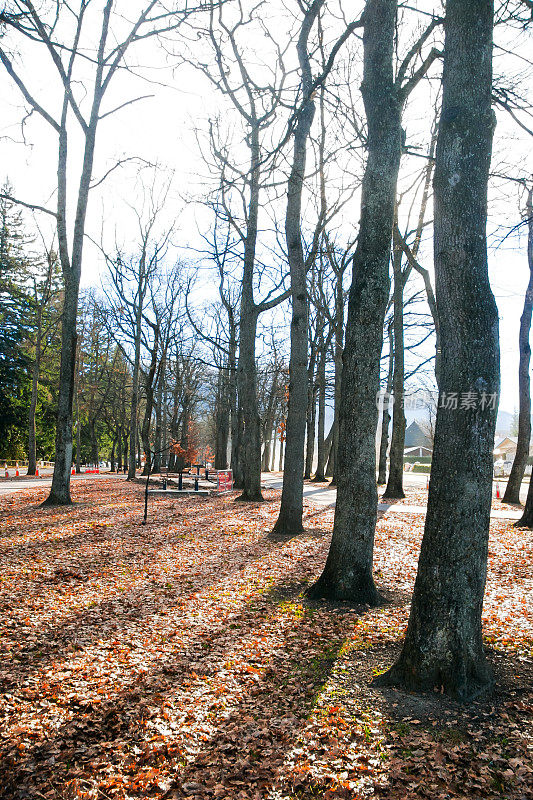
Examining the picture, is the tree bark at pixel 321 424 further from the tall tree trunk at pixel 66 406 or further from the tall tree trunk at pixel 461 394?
the tall tree trunk at pixel 461 394

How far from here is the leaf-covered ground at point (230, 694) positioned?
2.92 metres

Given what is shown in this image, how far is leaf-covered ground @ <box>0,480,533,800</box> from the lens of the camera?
2916 millimetres

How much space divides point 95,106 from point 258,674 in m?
13.5

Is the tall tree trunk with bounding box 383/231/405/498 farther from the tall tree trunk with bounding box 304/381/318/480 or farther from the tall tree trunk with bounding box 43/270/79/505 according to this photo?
the tall tree trunk with bounding box 304/381/318/480

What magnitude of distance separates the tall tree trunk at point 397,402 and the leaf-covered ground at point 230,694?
29.6 feet

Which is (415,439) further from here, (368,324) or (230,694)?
(230,694)

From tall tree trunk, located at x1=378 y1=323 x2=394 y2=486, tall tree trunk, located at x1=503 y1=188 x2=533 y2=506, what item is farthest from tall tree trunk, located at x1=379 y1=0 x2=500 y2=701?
tall tree trunk, located at x1=378 y1=323 x2=394 y2=486

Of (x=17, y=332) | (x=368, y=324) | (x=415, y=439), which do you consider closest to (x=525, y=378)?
(x=368, y=324)

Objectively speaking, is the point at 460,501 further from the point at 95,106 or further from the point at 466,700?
the point at 95,106

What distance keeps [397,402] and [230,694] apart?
44.4 feet

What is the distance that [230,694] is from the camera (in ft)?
12.7

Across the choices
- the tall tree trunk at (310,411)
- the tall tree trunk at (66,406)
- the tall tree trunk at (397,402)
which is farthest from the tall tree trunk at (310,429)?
the tall tree trunk at (66,406)

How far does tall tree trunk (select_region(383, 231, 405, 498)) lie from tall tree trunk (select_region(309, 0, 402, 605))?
1084 cm

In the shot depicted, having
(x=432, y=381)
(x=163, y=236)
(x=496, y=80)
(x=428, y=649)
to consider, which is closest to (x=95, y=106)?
(x=496, y=80)
